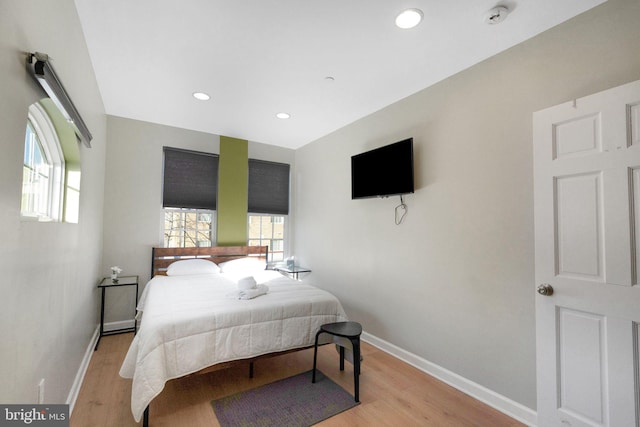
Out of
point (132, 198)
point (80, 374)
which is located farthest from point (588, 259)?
point (132, 198)

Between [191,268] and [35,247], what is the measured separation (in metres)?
2.41

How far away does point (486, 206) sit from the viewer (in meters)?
2.30

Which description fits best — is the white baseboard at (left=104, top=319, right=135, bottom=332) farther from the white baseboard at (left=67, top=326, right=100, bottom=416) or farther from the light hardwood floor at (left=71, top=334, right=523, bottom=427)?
the light hardwood floor at (left=71, top=334, right=523, bottom=427)

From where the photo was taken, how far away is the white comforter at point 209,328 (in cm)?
187

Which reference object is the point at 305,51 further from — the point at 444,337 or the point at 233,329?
the point at 444,337

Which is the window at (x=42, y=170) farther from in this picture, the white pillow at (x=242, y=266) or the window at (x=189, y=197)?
the white pillow at (x=242, y=266)

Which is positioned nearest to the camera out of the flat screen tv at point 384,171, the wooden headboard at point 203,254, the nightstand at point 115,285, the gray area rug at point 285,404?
the gray area rug at point 285,404

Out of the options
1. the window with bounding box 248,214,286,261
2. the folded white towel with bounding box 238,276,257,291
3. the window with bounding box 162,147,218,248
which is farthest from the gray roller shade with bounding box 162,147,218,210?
the folded white towel with bounding box 238,276,257,291

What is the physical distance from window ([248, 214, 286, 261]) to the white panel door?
3.72 metres

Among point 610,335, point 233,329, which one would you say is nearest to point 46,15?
point 233,329

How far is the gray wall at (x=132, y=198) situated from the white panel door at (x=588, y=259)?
4184mm

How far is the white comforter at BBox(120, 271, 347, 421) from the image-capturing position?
187 cm

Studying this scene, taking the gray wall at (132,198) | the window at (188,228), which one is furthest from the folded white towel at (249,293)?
the gray wall at (132,198)

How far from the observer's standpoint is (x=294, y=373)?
2635mm
